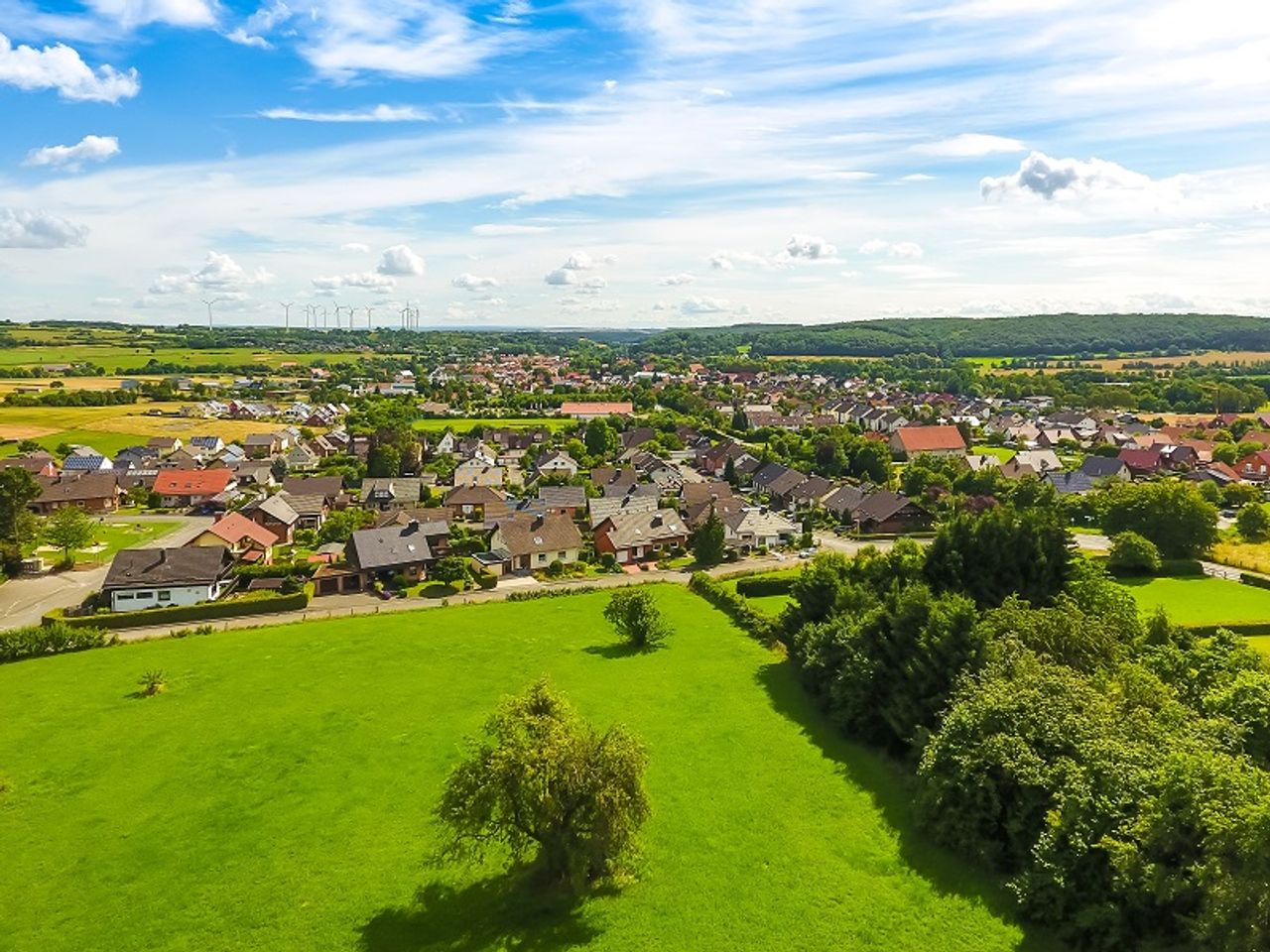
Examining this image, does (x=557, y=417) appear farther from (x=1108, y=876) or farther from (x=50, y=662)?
(x=1108, y=876)

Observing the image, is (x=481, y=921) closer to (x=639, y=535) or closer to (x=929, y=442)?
(x=639, y=535)

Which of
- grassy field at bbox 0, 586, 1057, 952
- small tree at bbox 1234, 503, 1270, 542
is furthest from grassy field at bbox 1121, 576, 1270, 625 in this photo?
grassy field at bbox 0, 586, 1057, 952

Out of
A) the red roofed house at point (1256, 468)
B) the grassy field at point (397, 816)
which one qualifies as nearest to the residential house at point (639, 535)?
the grassy field at point (397, 816)

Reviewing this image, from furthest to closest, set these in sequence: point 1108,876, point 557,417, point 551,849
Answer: point 557,417
point 551,849
point 1108,876

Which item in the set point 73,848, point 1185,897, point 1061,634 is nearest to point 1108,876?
point 1185,897

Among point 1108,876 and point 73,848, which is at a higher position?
point 1108,876

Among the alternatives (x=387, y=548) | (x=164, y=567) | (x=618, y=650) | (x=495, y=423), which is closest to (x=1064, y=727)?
(x=618, y=650)

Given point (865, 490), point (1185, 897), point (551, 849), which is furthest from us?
point (865, 490)
